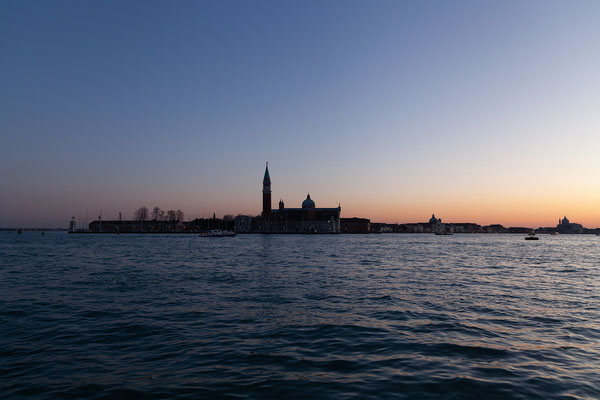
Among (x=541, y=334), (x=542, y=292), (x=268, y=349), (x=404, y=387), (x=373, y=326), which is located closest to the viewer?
(x=404, y=387)

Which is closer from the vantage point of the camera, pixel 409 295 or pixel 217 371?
pixel 217 371

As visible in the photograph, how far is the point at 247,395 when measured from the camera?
7055 millimetres

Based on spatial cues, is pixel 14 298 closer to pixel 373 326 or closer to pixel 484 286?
pixel 373 326

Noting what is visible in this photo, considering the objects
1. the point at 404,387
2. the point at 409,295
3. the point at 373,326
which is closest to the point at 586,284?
the point at 409,295

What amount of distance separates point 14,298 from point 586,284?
3071 cm

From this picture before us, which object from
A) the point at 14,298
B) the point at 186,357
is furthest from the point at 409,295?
the point at 14,298

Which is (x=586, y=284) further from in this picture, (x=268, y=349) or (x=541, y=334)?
(x=268, y=349)

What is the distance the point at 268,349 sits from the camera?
32.6 ft

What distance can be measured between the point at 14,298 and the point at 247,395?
15.8 meters

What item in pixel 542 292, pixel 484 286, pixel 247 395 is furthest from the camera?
pixel 484 286

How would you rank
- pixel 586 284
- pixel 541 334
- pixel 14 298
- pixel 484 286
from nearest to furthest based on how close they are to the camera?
pixel 541 334 < pixel 14 298 < pixel 484 286 < pixel 586 284

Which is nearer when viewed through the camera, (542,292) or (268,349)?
(268,349)

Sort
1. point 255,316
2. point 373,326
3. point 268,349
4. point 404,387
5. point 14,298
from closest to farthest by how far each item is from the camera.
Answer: point 404,387 → point 268,349 → point 373,326 → point 255,316 → point 14,298

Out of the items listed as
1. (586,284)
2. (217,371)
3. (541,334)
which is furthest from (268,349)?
(586,284)
